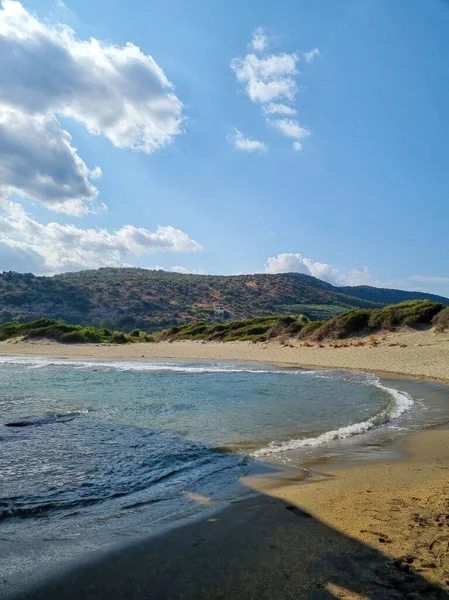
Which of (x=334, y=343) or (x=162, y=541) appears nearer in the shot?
(x=162, y=541)

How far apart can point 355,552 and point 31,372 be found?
1981 centimetres

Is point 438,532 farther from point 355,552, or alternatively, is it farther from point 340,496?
point 340,496

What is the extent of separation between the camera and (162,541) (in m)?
4.14

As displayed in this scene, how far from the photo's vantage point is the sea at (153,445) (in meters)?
4.63

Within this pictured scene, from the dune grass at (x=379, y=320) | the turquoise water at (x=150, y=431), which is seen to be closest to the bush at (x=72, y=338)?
the dune grass at (x=379, y=320)

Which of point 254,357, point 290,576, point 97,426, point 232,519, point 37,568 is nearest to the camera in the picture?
point 290,576

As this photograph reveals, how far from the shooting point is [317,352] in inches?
1078

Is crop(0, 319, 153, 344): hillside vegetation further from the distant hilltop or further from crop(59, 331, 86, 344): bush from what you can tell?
the distant hilltop

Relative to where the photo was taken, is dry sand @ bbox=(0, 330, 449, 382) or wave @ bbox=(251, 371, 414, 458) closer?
wave @ bbox=(251, 371, 414, 458)

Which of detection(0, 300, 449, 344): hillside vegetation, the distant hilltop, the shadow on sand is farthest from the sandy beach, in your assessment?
the distant hilltop

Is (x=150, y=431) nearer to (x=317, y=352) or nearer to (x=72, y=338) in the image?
(x=317, y=352)

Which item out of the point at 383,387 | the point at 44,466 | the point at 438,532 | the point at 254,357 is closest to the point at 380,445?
the point at 438,532

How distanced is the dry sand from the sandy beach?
12.2 m

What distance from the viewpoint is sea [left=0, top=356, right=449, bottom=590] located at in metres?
4.63
